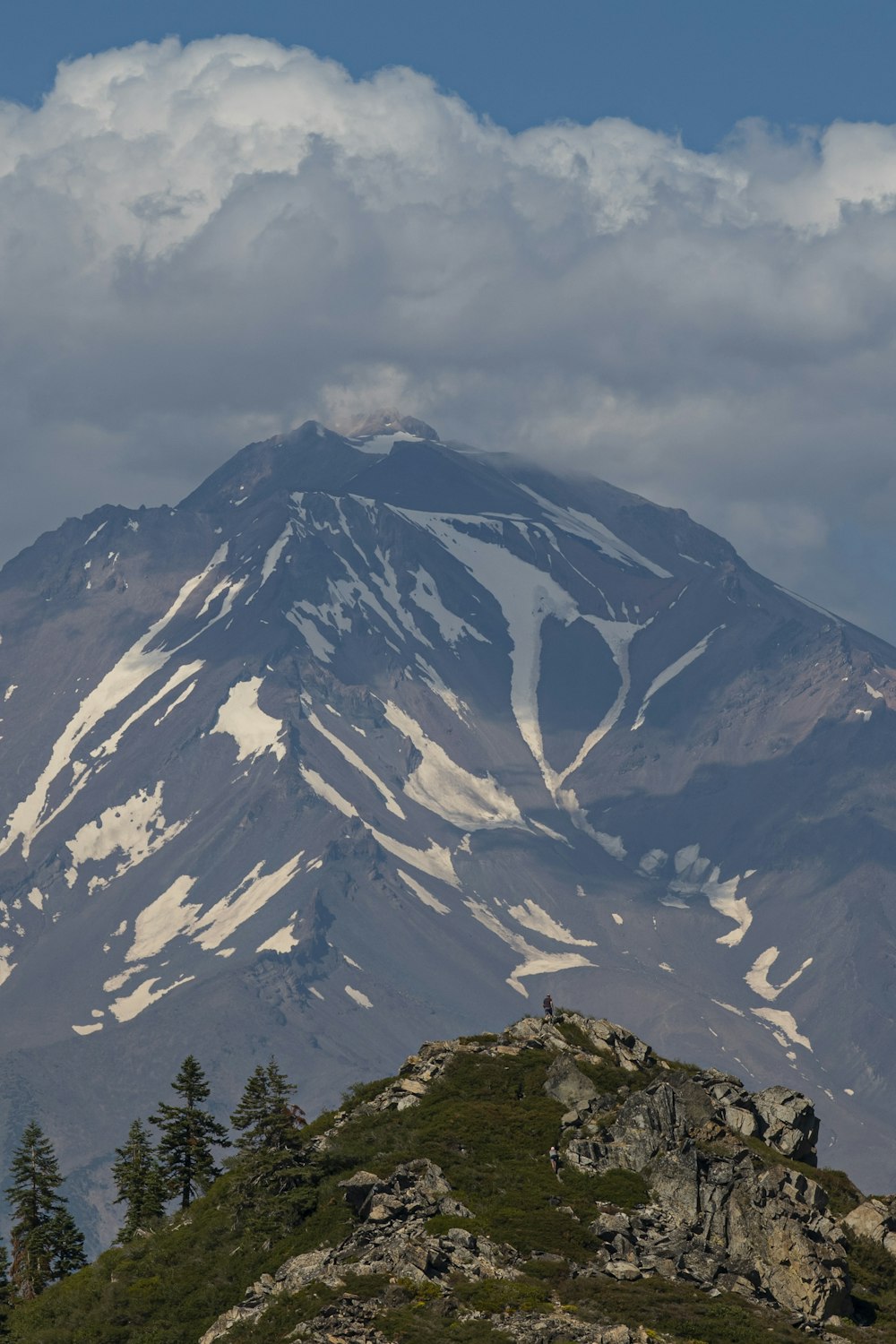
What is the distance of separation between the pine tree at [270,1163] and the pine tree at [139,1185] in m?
13.1

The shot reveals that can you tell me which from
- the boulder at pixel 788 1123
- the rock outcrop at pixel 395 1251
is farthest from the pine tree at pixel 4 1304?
the boulder at pixel 788 1123

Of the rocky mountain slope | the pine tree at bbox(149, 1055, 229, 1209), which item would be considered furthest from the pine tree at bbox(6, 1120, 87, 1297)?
the rocky mountain slope

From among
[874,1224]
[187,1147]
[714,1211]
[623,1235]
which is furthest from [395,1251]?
[187,1147]

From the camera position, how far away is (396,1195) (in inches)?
3809

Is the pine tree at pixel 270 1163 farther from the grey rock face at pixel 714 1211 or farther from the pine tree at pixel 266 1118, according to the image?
the grey rock face at pixel 714 1211

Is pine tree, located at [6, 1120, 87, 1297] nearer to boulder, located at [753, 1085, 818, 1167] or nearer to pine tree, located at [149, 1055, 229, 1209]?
pine tree, located at [149, 1055, 229, 1209]

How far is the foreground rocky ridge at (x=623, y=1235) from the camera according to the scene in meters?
87.4

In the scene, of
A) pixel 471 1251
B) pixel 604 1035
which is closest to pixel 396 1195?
pixel 471 1251

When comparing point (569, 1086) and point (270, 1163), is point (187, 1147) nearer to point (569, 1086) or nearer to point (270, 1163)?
point (270, 1163)

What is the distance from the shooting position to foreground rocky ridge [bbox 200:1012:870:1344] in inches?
3440

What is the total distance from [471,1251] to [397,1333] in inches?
347

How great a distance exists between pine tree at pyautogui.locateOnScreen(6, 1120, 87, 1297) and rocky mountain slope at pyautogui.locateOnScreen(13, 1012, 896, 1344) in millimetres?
21112

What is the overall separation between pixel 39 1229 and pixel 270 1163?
33581mm

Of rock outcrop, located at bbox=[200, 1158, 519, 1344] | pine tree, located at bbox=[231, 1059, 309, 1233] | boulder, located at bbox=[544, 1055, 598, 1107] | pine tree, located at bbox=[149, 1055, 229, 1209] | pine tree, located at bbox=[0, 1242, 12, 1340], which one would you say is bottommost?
pine tree, located at bbox=[0, 1242, 12, 1340]
